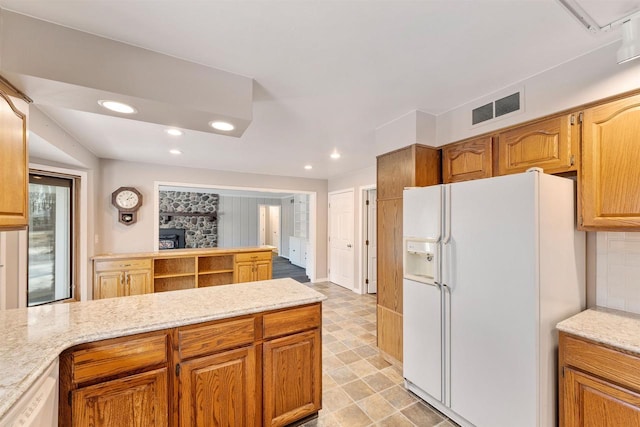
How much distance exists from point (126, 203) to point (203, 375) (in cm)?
371

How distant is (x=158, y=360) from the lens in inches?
53.5

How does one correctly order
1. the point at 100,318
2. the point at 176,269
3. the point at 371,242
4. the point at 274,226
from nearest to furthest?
1. the point at 100,318
2. the point at 176,269
3. the point at 371,242
4. the point at 274,226

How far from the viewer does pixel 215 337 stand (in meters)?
1.49

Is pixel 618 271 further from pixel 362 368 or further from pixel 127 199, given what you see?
pixel 127 199

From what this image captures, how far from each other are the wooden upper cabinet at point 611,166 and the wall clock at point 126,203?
5205 millimetres

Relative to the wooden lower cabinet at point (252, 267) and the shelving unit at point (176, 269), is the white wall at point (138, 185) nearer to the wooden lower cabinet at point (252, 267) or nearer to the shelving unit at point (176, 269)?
the shelving unit at point (176, 269)

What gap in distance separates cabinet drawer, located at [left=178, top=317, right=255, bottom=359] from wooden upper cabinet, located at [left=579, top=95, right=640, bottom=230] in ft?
→ 7.08

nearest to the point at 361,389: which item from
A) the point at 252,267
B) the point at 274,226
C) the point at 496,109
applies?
the point at 496,109

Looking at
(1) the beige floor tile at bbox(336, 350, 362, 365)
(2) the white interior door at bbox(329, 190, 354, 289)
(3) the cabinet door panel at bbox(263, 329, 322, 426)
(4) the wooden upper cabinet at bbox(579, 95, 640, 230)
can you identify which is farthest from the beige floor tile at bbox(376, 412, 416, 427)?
(2) the white interior door at bbox(329, 190, 354, 289)

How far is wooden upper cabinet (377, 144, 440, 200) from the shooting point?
236 centimetres

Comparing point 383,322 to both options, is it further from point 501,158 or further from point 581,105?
point 581,105

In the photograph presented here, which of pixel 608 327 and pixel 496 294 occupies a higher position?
pixel 496 294

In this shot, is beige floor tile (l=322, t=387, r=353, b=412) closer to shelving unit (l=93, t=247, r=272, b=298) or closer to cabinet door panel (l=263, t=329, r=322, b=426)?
cabinet door panel (l=263, t=329, r=322, b=426)

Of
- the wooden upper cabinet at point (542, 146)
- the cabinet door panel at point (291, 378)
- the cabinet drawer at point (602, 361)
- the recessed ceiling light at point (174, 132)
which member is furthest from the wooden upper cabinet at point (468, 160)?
the recessed ceiling light at point (174, 132)
